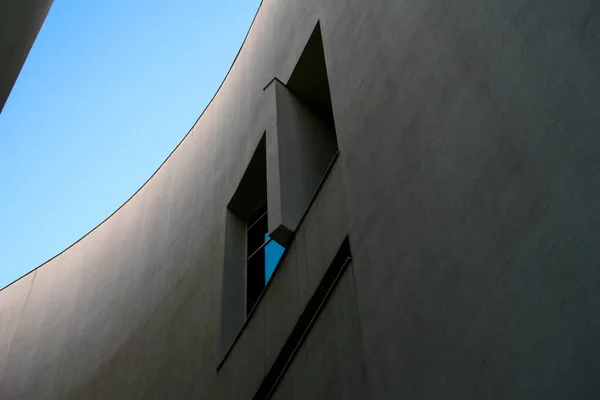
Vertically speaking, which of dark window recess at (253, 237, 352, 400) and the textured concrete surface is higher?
the textured concrete surface

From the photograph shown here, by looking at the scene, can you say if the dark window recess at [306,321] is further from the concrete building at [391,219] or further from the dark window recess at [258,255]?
the dark window recess at [258,255]

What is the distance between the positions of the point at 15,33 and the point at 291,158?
414 cm

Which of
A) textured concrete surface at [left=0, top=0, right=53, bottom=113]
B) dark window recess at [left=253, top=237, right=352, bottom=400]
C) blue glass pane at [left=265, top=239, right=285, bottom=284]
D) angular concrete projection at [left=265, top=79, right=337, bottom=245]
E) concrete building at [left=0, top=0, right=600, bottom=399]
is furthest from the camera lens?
blue glass pane at [left=265, top=239, right=285, bottom=284]

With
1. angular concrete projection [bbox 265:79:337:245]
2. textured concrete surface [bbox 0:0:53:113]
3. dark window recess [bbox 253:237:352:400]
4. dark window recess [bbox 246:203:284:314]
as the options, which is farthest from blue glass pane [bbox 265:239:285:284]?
textured concrete surface [bbox 0:0:53:113]

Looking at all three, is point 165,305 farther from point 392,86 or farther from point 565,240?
point 565,240

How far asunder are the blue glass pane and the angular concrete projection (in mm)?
1406

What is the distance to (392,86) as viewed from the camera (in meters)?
→ 7.09

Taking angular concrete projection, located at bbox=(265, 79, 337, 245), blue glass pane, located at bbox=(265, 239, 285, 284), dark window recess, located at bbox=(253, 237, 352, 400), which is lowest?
dark window recess, located at bbox=(253, 237, 352, 400)

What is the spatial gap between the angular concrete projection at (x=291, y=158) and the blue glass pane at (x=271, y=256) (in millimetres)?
1406

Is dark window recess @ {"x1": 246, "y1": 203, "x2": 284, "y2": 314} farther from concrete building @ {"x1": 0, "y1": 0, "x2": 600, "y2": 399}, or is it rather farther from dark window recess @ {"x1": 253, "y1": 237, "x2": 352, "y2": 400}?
dark window recess @ {"x1": 253, "y1": 237, "x2": 352, "y2": 400}

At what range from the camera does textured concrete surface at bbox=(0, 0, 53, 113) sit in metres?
8.34

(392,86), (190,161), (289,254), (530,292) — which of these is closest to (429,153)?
(392,86)

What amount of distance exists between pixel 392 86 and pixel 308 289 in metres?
2.64

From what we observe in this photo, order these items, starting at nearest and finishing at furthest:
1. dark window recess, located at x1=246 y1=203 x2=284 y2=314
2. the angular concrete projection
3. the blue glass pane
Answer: the angular concrete projection < the blue glass pane < dark window recess, located at x1=246 y1=203 x2=284 y2=314
